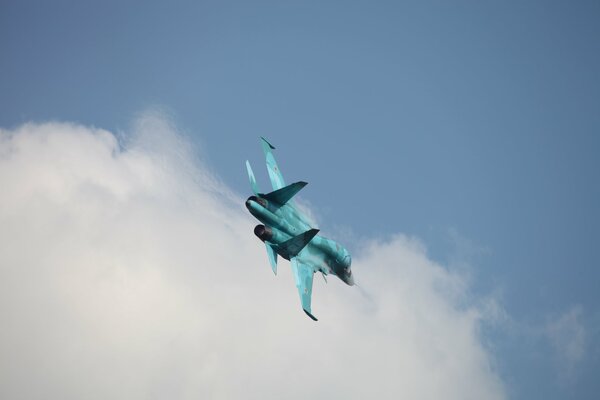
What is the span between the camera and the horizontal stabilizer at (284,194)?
179 ft

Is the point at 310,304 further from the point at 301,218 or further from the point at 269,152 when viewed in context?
the point at 269,152

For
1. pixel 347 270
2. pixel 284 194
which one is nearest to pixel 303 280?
pixel 284 194

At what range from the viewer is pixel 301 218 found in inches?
2405

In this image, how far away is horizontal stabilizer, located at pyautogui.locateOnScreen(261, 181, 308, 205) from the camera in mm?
54694

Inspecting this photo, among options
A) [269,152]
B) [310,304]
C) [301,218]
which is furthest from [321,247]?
[269,152]

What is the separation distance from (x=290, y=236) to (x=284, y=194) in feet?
16.7

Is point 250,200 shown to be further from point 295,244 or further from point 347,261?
point 347,261

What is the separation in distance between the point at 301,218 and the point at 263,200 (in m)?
6.51

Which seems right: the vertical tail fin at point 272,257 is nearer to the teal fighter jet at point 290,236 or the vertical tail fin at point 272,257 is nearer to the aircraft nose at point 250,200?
the teal fighter jet at point 290,236

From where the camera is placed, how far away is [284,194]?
56.1m

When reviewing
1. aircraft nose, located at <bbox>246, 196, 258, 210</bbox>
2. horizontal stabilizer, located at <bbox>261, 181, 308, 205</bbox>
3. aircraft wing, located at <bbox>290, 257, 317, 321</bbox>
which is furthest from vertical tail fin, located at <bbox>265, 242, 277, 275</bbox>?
horizontal stabilizer, located at <bbox>261, 181, 308, 205</bbox>

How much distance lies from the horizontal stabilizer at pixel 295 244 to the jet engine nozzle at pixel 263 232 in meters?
1.51

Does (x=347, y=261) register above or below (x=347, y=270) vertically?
above

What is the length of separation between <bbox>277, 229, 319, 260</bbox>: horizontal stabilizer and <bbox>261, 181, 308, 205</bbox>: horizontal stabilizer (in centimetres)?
413
